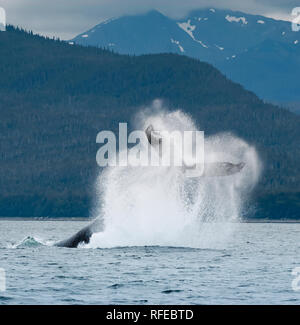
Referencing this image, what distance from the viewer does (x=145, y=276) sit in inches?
2103

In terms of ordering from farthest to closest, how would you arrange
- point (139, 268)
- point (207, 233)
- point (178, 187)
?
1. point (207, 233)
2. point (178, 187)
3. point (139, 268)

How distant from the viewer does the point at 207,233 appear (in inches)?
3588

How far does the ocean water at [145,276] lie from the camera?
4350cm

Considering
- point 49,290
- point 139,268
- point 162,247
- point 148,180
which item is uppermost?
point 148,180

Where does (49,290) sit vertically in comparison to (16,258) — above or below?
below

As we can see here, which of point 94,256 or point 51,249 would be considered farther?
point 51,249

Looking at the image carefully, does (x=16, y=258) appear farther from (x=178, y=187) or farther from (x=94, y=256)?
(x=178, y=187)

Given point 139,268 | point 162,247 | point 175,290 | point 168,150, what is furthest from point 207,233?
point 175,290

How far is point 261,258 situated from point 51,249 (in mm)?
16142

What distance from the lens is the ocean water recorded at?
143 ft
